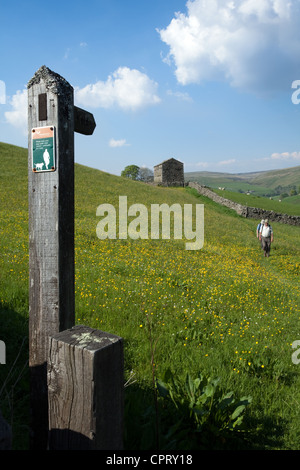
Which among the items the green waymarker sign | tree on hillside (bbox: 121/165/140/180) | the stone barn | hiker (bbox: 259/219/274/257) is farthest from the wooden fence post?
tree on hillside (bbox: 121/165/140/180)

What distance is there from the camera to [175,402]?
3.41 meters

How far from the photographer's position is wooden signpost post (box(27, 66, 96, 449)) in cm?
263

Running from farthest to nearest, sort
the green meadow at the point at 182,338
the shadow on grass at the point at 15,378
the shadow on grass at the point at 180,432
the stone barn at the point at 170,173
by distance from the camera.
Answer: the stone barn at the point at 170,173, the green meadow at the point at 182,338, the shadow on grass at the point at 15,378, the shadow on grass at the point at 180,432

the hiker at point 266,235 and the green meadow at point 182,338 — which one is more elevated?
the hiker at point 266,235

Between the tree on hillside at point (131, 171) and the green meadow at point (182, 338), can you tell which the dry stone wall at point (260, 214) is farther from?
the tree on hillside at point (131, 171)

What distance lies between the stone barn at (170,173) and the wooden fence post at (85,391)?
5226 centimetres

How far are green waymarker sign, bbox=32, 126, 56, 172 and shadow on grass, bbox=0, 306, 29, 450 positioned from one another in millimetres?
1749

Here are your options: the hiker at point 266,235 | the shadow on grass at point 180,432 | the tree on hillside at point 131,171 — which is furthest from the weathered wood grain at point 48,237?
the tree on hillside at point 131,171

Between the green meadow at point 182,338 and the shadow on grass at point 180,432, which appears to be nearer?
the shadow on grass at point 180,432

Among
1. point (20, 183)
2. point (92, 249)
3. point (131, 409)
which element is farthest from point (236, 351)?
point (20, 183)

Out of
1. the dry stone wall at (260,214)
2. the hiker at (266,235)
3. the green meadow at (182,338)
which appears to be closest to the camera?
the green meadow at (182,338)

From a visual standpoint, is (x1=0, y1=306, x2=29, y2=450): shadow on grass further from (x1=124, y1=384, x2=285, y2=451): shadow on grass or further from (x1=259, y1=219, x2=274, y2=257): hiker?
(x1=259, y1=219, x2=274, y2=257): hiker

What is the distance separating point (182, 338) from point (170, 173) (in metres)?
49.9

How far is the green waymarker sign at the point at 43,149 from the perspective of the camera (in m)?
2.62
